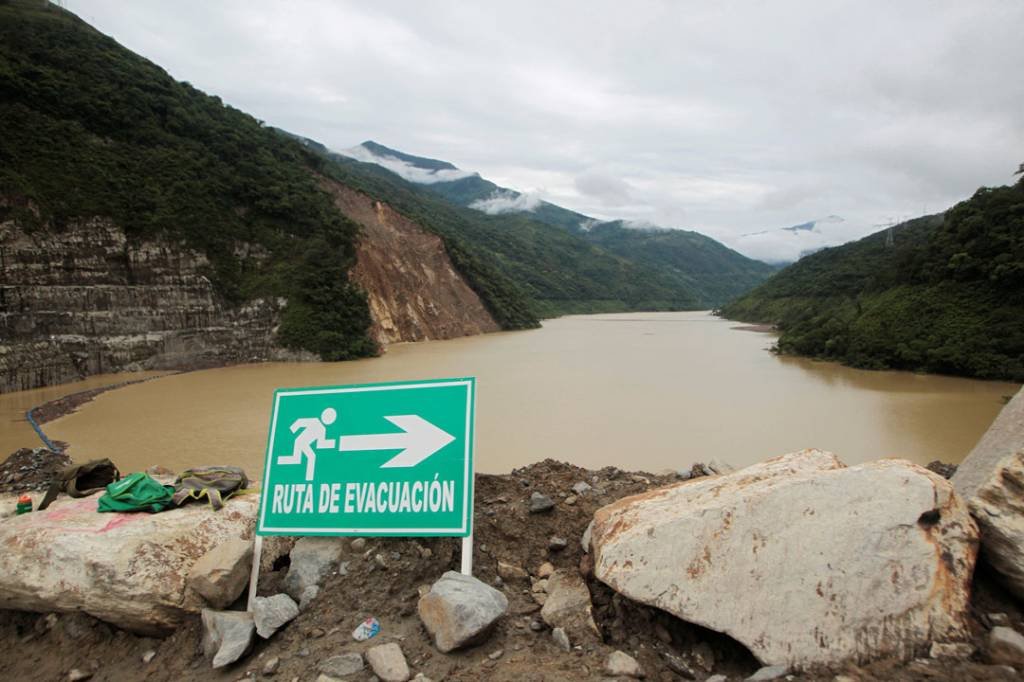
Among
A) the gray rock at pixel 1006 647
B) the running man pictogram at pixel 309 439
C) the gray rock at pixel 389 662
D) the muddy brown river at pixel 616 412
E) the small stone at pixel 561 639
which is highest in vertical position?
the running man pictogram at pixel 309 439

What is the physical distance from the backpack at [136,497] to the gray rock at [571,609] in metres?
2.73

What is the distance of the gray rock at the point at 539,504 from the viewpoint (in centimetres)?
366

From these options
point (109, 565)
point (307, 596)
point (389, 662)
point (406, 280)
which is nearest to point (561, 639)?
point (389, 662)

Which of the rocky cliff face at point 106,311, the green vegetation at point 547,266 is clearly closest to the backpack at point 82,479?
the rocky cliff face at point 106,311

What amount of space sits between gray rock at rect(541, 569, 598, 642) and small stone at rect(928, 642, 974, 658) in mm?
1341

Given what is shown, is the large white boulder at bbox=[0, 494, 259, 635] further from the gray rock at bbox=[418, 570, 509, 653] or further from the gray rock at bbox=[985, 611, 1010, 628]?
the gray rock at bbox=[985, 611, 1010, 628]

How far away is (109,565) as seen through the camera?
9.45ft

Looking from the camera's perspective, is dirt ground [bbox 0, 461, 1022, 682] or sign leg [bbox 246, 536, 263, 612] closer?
dirt ground [bbox 0, 461, 1022, 682]

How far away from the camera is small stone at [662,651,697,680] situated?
2197mm

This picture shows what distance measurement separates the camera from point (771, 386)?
19.9 m

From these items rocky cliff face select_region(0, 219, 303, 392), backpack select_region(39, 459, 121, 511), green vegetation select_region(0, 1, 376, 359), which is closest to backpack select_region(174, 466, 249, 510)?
backpack select_region(39, 459, 121, 511)

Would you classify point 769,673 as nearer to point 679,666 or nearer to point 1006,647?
point 679,666

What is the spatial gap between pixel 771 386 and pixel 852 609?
1972 centimetres

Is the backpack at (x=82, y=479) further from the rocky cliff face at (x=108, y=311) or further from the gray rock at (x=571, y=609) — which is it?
the rocky cliff face at (x=108, y=311)
